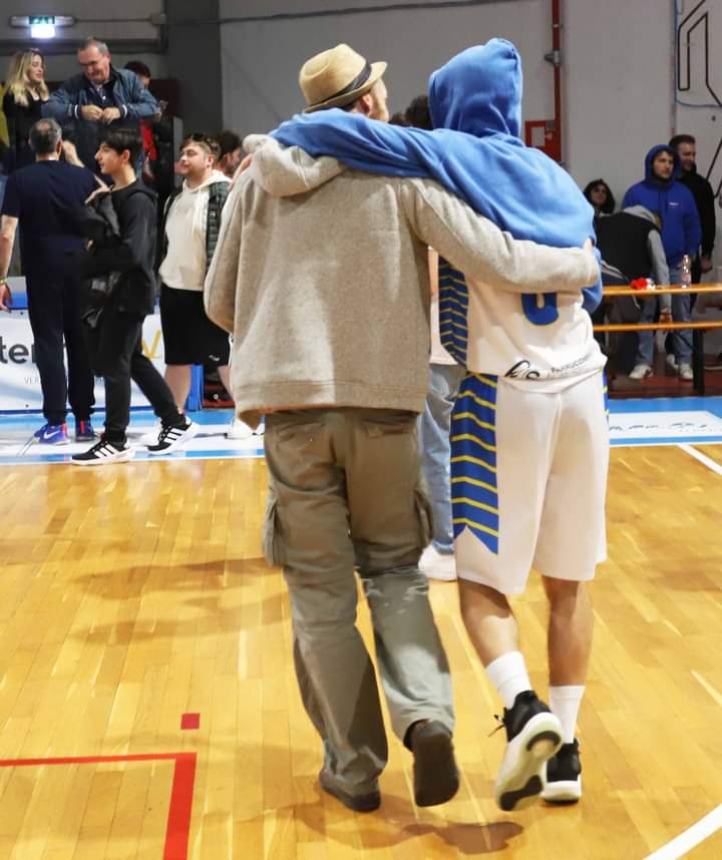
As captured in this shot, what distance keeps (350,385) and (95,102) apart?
7.60 metres

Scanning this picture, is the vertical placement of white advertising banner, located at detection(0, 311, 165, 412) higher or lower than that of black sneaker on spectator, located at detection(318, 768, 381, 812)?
lower

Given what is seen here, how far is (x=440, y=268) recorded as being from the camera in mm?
2934

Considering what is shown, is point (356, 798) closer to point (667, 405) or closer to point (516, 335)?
point (516, 335)

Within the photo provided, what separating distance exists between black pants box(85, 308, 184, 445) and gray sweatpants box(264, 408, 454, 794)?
445 cm

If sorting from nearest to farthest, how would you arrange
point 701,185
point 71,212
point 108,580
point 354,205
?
1. point 354,205
2. point 108,580
3. point 71,212
4. point 701,185

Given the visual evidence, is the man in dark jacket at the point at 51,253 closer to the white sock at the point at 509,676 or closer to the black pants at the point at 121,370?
the black pants at the point at 121,370

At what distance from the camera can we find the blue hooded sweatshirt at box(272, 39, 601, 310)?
2.71 metres

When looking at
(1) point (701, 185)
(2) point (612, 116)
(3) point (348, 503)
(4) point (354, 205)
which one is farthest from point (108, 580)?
(2) point (612, 116)

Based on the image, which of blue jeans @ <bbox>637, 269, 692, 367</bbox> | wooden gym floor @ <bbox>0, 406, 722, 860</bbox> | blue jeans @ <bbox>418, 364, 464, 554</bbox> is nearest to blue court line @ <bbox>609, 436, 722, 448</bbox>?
wooden gym floor @ <bbox>0, 406, 722, 860</bbox>

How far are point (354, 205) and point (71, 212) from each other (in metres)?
5.57

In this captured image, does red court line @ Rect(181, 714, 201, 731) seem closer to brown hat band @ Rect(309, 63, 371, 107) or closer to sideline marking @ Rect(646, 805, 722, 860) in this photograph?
sideline marking @ Rect(646, 805, 722, 860)

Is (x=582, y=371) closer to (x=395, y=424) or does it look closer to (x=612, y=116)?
(x=395, y=424)

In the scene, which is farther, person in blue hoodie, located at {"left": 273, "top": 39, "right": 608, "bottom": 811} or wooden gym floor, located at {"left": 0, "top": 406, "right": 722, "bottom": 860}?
wooden gym floor, located at {"left": 0, "top": 406, "right": 722, "bottom": 860}

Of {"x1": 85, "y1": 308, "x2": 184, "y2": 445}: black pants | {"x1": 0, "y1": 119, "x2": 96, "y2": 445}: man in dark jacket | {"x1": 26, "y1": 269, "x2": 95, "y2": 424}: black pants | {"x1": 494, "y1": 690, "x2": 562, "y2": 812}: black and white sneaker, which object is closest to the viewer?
{"x1": 494, "y1": 690, "x2": 562, "y2": 812}: black and white sneaker
